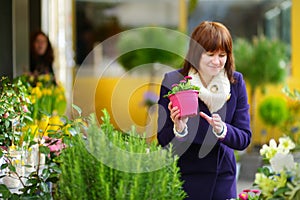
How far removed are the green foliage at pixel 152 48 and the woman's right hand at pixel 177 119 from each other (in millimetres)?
6215

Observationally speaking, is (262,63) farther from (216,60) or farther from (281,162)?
(281,162)

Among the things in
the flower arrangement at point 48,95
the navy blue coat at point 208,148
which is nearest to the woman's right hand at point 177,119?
the navy blue coat at point 208,148

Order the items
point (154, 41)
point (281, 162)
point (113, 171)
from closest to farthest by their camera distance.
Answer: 1. point (113, 171)
2. point (281, 162)
3. point (154, 41)

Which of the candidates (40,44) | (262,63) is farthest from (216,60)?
(262,63)

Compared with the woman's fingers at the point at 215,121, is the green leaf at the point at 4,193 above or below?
below

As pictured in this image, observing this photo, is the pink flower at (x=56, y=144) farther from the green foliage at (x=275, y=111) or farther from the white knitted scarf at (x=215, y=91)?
the green foliage at (x=275, y=111)

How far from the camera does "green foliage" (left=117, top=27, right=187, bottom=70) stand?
8.47 m

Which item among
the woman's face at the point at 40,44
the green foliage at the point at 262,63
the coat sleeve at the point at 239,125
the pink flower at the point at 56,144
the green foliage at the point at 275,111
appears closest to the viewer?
the pink flower at the point at 56,144

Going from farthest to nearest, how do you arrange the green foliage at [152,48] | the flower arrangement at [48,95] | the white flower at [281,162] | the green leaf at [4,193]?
the green foliage at [152,48] < the flower arrangement at [48,95] < the green leaf at [4,193] < the white flower at [281,162]

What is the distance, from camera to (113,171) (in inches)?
57.7

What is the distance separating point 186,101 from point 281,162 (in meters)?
0.45

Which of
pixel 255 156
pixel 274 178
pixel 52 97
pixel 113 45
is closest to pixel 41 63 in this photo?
pixel 52 97

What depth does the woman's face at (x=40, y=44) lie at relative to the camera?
19.9 ft

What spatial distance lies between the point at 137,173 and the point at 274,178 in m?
0.35
